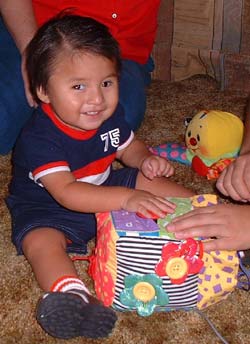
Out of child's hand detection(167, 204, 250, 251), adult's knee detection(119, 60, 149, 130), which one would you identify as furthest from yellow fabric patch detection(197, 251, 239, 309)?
adult's knee detection(119, 60, 149, 130)

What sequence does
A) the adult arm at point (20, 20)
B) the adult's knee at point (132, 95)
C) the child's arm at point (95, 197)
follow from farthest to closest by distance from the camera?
the adult's knee at point (132, 95) < the adult arm at point (20, 20) < the child's arm at point (95, 197)

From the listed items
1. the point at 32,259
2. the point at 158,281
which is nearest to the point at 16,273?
the point at 32,259

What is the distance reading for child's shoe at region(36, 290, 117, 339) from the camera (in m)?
0.94

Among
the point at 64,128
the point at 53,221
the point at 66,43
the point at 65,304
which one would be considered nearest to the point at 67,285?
the point at 65,304

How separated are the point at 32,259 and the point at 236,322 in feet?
1.27

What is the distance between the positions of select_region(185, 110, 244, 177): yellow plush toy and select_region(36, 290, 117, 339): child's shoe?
604mm

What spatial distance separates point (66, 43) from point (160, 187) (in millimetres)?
372

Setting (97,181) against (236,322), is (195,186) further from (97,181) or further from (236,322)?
(236,322)

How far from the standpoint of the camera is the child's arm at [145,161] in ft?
4.02

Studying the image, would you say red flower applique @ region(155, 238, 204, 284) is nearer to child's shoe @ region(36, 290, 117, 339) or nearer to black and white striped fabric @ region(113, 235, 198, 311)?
black and white striped fabric @ region(113, 235, 198, 311)

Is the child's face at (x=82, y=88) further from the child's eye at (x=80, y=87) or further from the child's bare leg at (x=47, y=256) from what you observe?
the child's bare leg at (x=47, y=256)

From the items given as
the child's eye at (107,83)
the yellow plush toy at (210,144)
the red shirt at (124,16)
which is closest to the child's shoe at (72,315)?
the child's eye at (107,83)

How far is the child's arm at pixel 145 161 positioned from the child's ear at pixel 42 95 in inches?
9.6

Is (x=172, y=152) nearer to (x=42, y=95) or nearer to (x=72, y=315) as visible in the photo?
(x=42, y=95)
